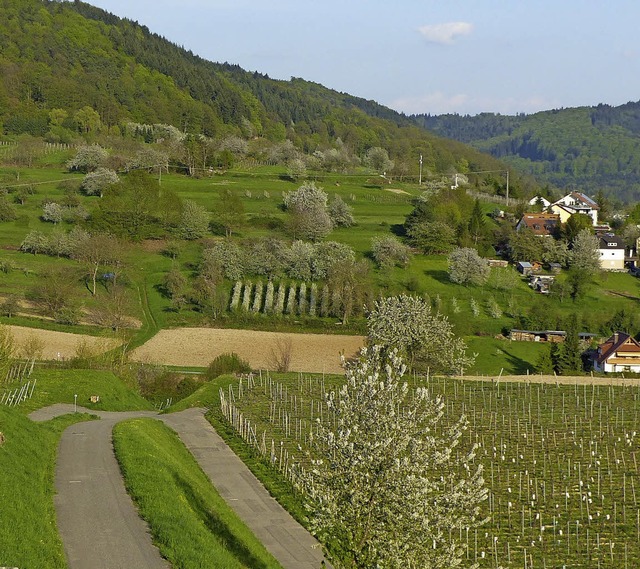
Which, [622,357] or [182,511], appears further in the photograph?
[622,357]

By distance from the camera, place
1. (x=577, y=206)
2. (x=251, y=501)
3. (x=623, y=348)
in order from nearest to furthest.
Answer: (x=251, y=501)
(x=623, y=348)
(x=577, y=206)

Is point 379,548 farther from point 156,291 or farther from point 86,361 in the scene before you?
point 156,291

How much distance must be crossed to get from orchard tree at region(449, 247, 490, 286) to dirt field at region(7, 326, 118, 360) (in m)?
38.8

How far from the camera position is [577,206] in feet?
488

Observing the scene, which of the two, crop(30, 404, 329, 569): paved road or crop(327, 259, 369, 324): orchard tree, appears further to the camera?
crop(327, 259, 369, 324): orchard tree

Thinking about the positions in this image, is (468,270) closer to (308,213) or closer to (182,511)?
(308,213)

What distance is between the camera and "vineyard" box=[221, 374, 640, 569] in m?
31.1

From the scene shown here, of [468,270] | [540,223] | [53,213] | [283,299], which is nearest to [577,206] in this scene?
[540,223]

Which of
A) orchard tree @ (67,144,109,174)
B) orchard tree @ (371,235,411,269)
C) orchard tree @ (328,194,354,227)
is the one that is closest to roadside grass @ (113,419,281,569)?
orchard tree @ (371,235,411,269)

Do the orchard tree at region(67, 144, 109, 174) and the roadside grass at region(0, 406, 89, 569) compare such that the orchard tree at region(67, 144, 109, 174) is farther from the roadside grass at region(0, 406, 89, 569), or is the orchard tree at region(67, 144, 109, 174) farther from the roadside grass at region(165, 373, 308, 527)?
the roadside grass at region(0, 406, 89, 569)

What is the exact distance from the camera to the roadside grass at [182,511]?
2384 centimetres

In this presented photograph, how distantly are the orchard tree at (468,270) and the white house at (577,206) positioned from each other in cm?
4240

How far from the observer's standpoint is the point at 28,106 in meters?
185

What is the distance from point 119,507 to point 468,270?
253 ft
